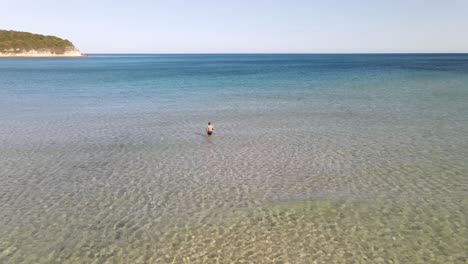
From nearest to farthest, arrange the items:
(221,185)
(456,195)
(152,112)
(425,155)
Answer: (456,195), (221,185), (425,155), (152,112)

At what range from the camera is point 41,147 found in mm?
27734

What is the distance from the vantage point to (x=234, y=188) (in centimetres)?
2022

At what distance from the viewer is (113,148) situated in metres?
27.7

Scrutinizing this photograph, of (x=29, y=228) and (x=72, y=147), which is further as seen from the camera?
(x=72, y=147)

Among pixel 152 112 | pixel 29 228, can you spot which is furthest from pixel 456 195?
pixel 152 112

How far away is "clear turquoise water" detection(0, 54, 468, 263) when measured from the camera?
14.2 metres

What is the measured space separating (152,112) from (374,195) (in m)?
30.4

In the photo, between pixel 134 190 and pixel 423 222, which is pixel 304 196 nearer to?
pixel 423 222

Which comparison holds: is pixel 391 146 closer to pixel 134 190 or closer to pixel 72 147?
pixel 134 190

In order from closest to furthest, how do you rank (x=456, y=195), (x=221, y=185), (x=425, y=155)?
(x=456, y=195), (x=221, y=185), (x=425, y=155)

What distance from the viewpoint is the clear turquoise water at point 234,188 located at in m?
14.2

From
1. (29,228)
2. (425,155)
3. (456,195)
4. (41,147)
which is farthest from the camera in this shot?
(41,147)

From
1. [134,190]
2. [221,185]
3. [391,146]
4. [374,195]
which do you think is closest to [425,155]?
[391,146]

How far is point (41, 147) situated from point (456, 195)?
28324 mm
